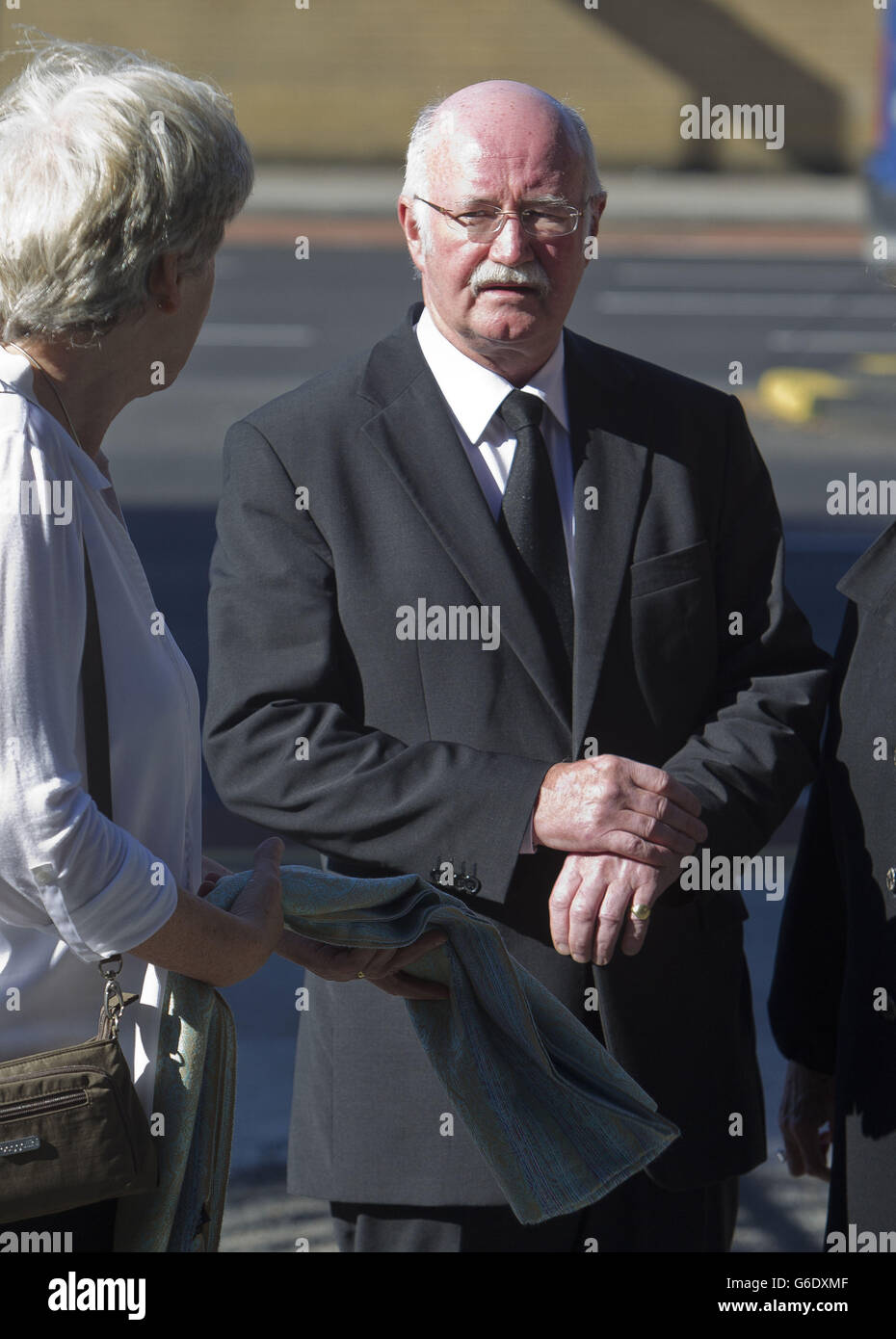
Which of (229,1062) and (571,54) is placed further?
(571,54)

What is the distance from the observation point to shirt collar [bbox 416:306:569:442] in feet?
9.02

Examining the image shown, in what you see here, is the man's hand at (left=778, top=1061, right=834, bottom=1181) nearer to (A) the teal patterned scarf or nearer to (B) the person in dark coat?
(B) the person in dark coat

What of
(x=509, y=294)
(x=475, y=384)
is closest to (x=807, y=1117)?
(x=475, y=384)

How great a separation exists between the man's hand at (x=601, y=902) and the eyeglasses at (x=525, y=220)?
1013 millimetres

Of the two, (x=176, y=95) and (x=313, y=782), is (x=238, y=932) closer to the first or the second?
(x=313, y=782)

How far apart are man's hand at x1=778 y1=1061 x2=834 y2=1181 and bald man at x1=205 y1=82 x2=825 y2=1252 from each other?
0.50 ft

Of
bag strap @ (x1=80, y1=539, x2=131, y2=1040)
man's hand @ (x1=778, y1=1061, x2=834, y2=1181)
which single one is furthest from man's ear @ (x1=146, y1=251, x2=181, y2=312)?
man's hand @ (x1=778, y1=1061, x2=834, y2=1181)

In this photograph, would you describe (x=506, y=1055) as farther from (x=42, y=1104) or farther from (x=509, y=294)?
(x=509, y=294)

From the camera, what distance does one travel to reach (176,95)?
6.55 ft

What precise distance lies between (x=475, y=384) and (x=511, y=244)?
9.7 inches

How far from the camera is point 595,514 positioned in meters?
2.70

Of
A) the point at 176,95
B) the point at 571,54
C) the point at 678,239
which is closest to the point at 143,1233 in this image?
the point at 176,95
